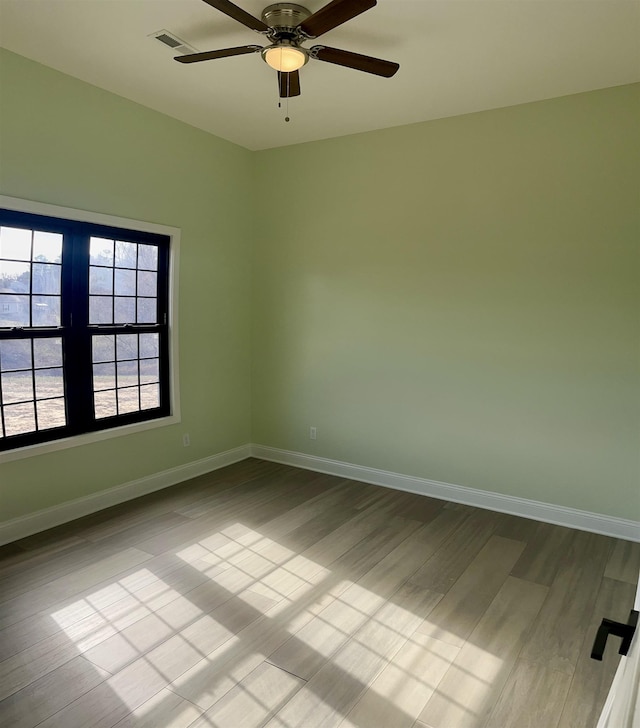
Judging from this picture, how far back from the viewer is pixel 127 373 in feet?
13.0

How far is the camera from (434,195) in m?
3.96

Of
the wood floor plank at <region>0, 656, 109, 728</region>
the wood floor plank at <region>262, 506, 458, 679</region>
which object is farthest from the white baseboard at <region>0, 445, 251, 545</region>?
the wood floor plank at <region>262, 506, 458, 679</region>

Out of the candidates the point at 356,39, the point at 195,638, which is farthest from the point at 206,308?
the point at 195,638

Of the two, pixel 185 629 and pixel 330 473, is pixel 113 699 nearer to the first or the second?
pixel 185 629

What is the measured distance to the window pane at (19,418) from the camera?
3209mm

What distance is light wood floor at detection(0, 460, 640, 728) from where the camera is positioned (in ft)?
6.48

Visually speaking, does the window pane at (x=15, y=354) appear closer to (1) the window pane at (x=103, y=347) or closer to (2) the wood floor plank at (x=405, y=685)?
(1) the window pane at (x=103, y=347)

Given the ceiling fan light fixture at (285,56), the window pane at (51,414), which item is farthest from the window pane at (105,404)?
the ceiling fan light fixture at (285,56)

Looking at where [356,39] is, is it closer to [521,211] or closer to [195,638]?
[521,211]

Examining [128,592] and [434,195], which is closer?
[128,592]

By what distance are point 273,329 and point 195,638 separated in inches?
119

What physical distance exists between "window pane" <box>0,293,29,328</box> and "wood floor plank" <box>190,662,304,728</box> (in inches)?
98.9

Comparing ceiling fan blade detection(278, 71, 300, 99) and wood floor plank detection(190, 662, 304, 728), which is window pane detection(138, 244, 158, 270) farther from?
wood floor plank detection(190, 662, 304, 728)

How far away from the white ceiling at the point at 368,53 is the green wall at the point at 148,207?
0.74 feet
